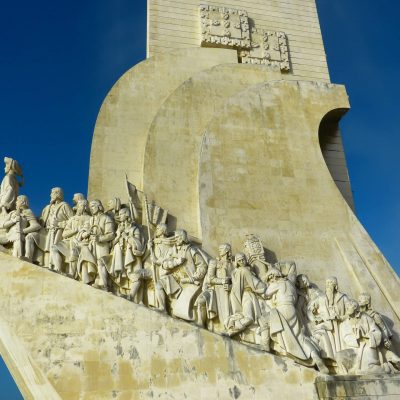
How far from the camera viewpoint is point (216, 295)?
719 centimetres

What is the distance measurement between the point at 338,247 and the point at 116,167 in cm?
430

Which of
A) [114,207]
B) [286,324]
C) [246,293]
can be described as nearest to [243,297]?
[246,293]

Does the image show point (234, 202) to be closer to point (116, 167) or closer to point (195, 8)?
point (116, 167)

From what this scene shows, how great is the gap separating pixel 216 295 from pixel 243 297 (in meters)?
0.38

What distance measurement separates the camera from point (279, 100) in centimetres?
1011

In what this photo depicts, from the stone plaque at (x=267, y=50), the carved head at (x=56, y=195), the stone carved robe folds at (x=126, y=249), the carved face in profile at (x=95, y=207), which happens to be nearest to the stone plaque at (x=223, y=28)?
the stone plaque at (x=267, y=50)

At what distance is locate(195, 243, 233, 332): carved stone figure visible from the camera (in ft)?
22.9

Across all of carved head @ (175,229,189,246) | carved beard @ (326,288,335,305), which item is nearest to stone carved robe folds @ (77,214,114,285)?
carved head @ (175,229,189,246)

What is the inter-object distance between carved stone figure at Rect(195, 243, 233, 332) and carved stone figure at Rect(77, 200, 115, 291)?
54.8 inches

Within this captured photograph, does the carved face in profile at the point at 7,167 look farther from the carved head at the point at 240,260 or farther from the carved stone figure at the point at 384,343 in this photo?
the carved stone figure at the point at 384,343

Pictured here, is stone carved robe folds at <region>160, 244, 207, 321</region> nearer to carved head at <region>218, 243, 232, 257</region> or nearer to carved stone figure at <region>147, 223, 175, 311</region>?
carved stone figure at <region>147, 223, 175, 311</region>

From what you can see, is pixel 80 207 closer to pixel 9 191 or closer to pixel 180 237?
pixel 9 191

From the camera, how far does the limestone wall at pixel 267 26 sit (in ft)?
37.2

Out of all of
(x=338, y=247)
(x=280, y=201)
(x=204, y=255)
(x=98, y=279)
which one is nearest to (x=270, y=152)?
(x=280, y=201)
